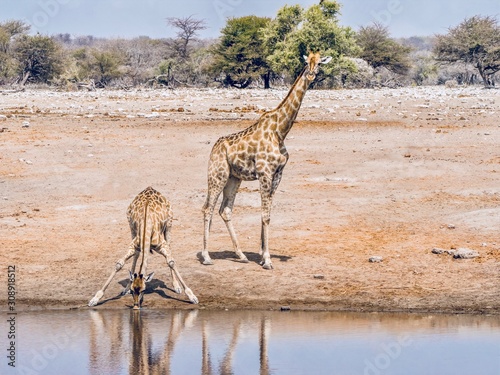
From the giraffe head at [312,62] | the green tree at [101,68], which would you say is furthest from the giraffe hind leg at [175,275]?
the green tree at [101,68]

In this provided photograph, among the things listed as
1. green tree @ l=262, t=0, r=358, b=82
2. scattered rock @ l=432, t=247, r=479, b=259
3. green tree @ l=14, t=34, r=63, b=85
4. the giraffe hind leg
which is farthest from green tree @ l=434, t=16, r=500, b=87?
the giraffe hind leg

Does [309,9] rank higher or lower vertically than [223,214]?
A: higher

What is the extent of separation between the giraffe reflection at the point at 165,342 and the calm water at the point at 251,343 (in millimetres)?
12

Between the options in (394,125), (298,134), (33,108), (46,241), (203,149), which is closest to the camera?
(46,241)

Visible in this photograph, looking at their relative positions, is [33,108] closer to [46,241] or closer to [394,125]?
[394,125]

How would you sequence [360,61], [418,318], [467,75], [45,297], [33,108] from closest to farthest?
1. [418,318]
2. [45,297]
3. [33,108]
4. [360,61]
5. [467,75]

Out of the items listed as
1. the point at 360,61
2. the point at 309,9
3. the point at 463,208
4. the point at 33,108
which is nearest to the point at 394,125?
the point at 463,208

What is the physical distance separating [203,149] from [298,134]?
3.58 meters

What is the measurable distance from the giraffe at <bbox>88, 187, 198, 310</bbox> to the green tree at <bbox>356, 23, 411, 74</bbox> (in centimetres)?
5228

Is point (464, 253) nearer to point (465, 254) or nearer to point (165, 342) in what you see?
point (465, 254)

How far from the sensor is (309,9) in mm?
53031

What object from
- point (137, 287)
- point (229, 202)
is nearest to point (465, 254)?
point (229, 202)

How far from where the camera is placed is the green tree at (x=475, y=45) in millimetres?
60094

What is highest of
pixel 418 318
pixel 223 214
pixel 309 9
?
pixel 309 9
